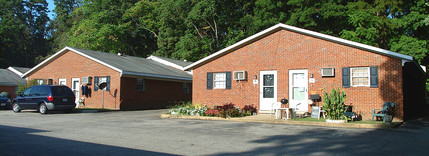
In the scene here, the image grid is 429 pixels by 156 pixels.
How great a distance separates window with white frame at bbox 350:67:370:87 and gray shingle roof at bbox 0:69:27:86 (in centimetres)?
3060

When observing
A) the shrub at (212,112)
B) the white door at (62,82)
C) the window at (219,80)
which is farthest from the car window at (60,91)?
the shrub at (212,112)

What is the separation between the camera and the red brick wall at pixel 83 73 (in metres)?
22.8

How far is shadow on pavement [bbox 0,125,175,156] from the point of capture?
7.12 meters

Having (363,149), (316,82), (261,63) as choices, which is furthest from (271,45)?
(363,149)

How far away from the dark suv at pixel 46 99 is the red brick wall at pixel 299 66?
7.34 meters

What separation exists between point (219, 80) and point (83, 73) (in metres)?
11.6

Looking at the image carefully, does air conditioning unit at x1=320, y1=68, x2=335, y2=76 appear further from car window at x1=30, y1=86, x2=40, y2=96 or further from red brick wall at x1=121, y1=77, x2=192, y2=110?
car window at x1=30, y1=86, x2=40, y2=96

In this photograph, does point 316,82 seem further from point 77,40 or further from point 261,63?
point 77,40

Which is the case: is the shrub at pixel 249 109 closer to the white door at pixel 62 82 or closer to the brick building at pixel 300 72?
the brick building at pixel 300 72

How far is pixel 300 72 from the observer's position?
54.0 feet

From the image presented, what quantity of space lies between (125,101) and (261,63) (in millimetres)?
10479

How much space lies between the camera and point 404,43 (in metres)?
24.2

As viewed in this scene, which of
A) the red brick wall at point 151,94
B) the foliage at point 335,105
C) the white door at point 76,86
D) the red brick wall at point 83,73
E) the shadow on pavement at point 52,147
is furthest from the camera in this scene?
the white door at point 76,86

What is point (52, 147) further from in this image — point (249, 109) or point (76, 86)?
point (76, 86)
